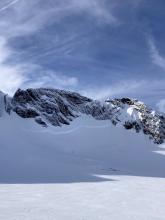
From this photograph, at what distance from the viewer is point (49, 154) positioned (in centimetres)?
3556

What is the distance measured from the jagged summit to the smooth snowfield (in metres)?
1.67

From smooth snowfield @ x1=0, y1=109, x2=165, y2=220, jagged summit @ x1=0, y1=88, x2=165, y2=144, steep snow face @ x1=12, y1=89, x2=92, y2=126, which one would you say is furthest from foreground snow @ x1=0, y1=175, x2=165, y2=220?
jagged summit @ x1=0, y1=88, x2=165, y2=144

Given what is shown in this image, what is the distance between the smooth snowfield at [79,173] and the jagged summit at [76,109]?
1674 millimetres

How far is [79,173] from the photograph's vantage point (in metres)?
26.1

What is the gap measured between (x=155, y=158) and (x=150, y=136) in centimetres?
1298

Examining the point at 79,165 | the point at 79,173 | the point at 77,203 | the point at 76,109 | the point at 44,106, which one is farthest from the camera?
the point at 76,109

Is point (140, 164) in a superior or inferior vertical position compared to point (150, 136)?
inferior

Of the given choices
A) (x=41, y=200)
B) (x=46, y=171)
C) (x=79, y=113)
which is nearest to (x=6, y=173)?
(x=46, y=171)

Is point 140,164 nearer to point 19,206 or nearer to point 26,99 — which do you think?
point 26,99

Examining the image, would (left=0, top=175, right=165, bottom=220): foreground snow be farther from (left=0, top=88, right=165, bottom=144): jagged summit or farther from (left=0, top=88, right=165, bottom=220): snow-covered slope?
(left=0, top=88, right=165, bottom=144): jagged summit

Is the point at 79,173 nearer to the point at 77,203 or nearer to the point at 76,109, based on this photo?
the point at 77,203

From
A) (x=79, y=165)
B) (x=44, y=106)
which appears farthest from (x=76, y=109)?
(x=79, y=165)

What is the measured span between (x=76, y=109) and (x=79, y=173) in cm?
3004

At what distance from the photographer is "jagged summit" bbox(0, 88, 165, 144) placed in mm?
48688
